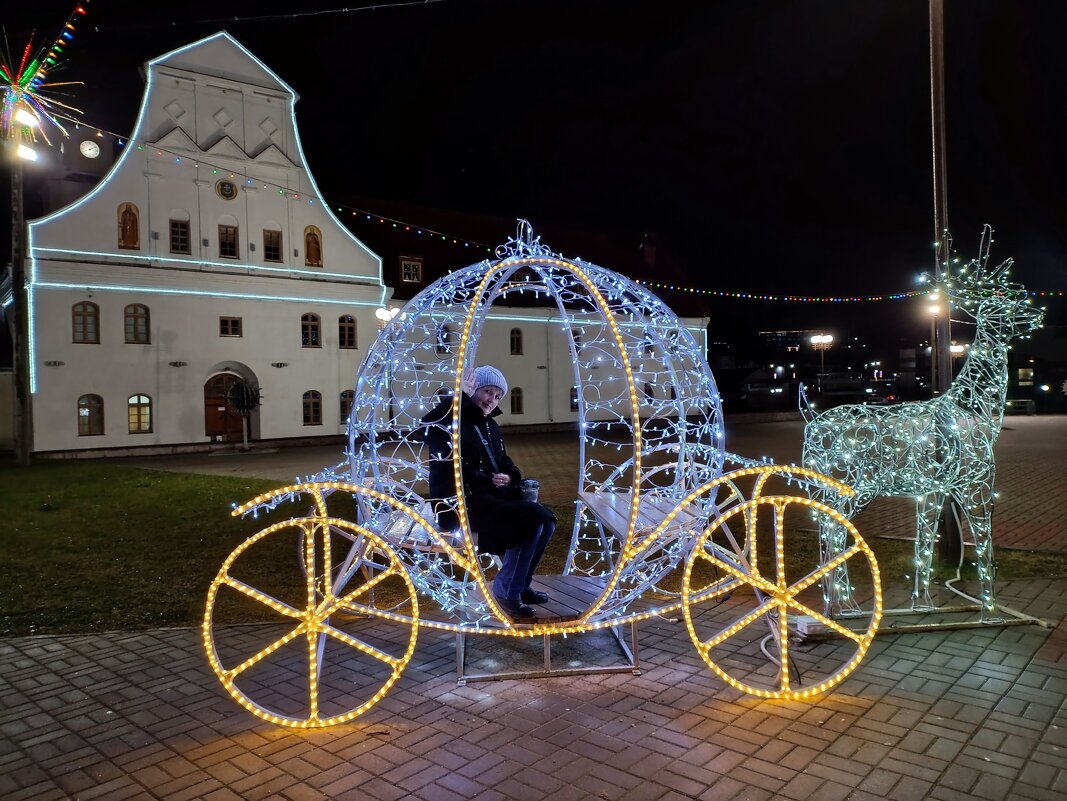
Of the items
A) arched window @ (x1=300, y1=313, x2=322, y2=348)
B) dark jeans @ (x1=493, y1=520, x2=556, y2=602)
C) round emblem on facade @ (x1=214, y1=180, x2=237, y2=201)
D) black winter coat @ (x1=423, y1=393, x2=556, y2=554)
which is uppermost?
round emblem on facade @ (x1=214, y1=180, x2=237, y2=201)

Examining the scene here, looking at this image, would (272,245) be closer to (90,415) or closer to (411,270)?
(411,270)

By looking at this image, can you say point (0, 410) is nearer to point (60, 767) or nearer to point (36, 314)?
point (36, 314)

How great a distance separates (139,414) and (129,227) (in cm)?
563

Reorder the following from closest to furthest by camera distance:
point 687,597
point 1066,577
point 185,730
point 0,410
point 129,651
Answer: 1. point 185,730
2. point 687,597
3. point 129,651
4. point 1066,577
5. point 0,410

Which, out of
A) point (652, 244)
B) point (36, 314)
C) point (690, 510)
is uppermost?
point (652, 244)

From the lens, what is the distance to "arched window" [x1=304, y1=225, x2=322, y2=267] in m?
25.2

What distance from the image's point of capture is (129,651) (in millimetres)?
5398

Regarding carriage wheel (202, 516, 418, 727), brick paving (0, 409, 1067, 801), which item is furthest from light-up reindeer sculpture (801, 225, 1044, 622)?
carriage wheel (202, 516, 418, 727)

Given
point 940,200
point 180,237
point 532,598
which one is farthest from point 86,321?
point 940,200

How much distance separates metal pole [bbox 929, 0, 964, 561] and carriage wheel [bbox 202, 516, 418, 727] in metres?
5.40

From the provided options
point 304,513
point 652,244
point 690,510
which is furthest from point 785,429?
point 690,510

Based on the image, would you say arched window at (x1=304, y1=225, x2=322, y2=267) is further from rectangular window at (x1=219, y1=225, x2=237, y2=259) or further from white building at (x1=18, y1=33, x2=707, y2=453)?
rectangular window at (x1=219, y1=225, x2=237, y2=259)

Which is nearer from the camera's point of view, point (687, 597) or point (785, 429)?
point (687, 597)

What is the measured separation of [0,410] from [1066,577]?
1115 inches
